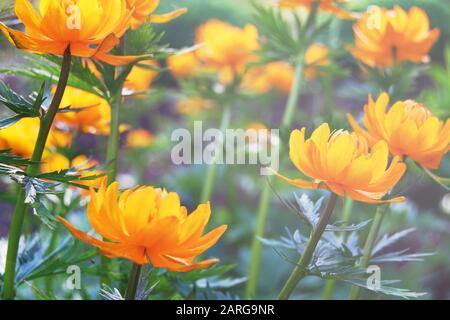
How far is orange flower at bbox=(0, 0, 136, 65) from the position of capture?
20.5 inches

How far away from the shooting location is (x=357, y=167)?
1.72ft

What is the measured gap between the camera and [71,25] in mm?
522

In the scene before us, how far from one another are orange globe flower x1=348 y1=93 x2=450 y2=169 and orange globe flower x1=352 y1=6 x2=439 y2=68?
22 centimetres

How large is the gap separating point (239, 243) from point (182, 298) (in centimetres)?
72

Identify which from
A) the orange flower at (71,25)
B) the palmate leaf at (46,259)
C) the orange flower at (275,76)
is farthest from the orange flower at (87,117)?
the orange flower at (275,76)

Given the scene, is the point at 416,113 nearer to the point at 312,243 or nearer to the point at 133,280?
the point at 312,243

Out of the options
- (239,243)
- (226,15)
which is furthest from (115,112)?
(226,15)

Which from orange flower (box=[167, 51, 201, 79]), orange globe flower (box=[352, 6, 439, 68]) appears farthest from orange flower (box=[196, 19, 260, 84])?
orange globe flower (box=[352, 6, 439, 68])

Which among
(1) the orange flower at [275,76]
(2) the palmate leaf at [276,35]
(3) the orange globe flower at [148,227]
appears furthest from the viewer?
(1) the orange flower at [275,76]

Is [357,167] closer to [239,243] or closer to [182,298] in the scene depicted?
[182,298]

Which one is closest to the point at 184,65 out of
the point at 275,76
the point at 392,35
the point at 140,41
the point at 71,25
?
the point at 275,76

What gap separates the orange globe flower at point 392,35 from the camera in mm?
790

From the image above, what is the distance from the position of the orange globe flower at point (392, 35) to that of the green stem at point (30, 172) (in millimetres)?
405

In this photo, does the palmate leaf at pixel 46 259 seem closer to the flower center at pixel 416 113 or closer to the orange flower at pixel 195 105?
the flower center at pixel 416 113
